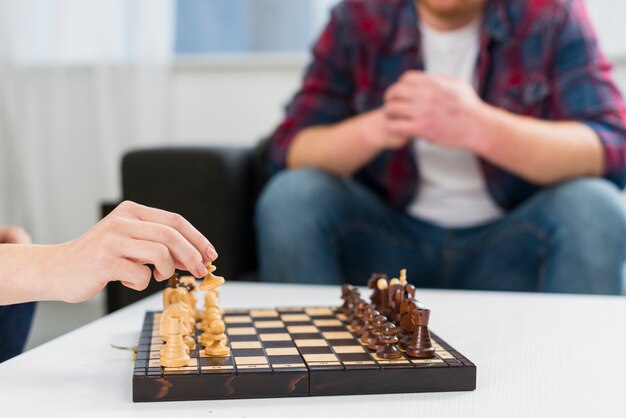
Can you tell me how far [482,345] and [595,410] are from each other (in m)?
0.24

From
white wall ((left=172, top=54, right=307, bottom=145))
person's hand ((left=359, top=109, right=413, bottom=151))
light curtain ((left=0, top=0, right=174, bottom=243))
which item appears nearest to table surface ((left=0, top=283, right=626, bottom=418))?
person's hand ((left=359, top=109, right=413, bottom=151))

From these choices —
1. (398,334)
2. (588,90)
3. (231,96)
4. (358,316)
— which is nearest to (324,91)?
(588,90)

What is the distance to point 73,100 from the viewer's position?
103 inches

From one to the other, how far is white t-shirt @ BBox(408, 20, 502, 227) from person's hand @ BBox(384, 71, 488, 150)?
19 centimetres

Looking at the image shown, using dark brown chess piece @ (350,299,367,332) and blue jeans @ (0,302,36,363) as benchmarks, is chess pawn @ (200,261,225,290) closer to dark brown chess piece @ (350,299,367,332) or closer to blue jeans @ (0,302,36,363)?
dark brown chess piece @ (350,299,367,332)

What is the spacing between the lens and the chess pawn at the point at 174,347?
0.70 metres

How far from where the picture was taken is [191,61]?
2.49m

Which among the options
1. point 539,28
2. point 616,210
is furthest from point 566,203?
point 539,28

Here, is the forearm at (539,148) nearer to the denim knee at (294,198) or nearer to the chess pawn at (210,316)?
the denim knee at (294,198)

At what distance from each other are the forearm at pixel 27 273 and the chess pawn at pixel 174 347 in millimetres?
132

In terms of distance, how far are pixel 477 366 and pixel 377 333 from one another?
0.11 m

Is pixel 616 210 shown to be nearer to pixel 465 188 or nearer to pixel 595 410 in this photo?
pixel 465 188

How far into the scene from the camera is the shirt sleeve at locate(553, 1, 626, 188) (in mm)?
1571

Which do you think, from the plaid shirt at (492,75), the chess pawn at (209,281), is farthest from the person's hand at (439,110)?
the chess pawn at (209,281)
